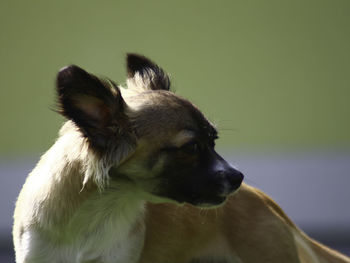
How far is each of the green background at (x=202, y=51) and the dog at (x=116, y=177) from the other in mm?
4763

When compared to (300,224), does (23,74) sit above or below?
above

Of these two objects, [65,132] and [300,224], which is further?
[300,224]

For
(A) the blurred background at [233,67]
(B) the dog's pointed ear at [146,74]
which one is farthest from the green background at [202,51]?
(B) the dog's pointed ear at [146,74]

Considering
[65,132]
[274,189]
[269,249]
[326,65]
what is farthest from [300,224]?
[65,132]

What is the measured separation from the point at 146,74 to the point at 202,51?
451cm

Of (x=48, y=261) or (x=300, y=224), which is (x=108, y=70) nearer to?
(x=300, y=224)

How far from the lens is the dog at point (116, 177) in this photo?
4.93m

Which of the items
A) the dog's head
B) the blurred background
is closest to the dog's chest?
the dog's head

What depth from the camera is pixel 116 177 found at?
5.09 meters

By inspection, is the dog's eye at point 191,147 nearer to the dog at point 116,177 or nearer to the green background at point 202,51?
the dog at point 116,177

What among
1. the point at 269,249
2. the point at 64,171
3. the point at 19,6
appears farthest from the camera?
the point at 19,6

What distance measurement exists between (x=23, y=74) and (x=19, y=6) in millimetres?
896

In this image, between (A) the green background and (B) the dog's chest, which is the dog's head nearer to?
(B) the dog's chest

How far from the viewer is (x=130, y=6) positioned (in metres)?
10.1
